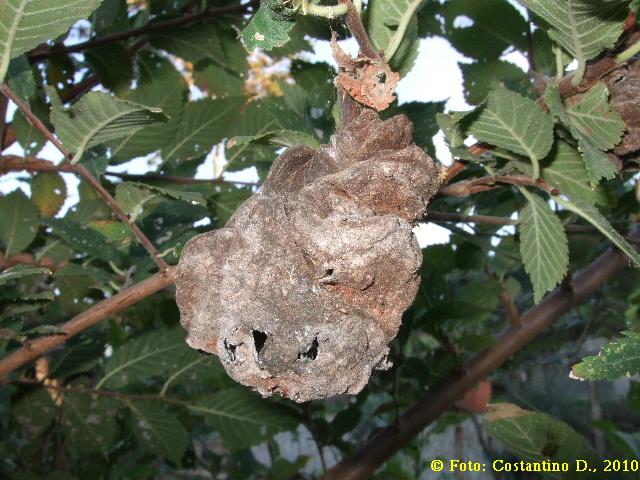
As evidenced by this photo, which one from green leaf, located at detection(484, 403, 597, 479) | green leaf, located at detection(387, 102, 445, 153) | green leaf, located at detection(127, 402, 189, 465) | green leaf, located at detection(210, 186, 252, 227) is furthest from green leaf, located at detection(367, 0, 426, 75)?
green leaf, located at detection(127, 402, 189, 465)

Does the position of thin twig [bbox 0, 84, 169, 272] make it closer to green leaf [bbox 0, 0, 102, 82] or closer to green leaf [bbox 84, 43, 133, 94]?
green leaf [bbox 0, 0, 102, 82]

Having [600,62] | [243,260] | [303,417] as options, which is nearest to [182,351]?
[303,417]

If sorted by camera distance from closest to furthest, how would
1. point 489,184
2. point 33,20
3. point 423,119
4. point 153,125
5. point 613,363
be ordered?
point 613,363 → point 33,20 → point 489,184 → point 423,119 → point 153,125

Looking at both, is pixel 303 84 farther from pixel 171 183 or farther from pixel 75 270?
pixel 75 270

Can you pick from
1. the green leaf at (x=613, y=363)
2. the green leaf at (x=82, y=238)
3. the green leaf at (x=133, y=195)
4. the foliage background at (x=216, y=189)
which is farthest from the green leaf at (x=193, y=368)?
the green leaf at (x=613, y=363)

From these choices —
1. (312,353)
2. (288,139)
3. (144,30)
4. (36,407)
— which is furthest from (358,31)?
(36,407)

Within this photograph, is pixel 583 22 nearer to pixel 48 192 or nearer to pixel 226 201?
pixel 226 201
